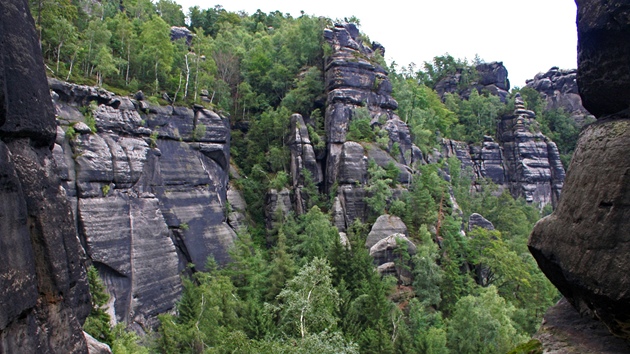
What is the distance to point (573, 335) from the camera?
566 cm

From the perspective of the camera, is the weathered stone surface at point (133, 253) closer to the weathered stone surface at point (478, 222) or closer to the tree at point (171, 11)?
the weathered stone surface at point (478, 222)

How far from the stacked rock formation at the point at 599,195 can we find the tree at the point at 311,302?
1257 cm

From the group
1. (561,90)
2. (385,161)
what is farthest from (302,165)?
(561,90)

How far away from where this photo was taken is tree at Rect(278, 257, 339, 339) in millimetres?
17391

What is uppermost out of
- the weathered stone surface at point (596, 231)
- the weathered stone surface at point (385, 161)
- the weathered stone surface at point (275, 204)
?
the weathered stone surface at point (385, 161)

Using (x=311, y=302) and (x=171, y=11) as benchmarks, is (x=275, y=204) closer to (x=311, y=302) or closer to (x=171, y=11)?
(x=311, y=302)

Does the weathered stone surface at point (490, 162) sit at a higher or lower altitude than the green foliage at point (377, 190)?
higher

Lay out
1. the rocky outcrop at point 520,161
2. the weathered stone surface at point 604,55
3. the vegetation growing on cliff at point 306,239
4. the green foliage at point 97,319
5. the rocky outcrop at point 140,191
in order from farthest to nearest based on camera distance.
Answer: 1. the rocky outcrop at point 520,161
2. the rocky outcrop at point 140,191
3. the vegetation growing on cliff at point 306,239
4. the green foliage at point 97,319
5. the weathered stone surface at point 604,55

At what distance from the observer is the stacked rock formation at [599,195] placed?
4.64m

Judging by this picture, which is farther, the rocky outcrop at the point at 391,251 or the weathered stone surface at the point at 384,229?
the weathered stone surface at the point at 384,229

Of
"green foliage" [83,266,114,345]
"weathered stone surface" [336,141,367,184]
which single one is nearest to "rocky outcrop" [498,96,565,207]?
"weathered stone surface" [336,141,367,184]

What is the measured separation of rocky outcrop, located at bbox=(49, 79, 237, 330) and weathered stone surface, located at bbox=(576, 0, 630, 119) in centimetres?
2168

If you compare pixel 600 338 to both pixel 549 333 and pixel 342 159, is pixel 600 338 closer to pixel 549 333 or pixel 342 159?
pixel 549 333

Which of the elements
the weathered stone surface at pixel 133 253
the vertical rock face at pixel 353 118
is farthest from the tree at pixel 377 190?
the weathered stone surface at pixel 133 253
